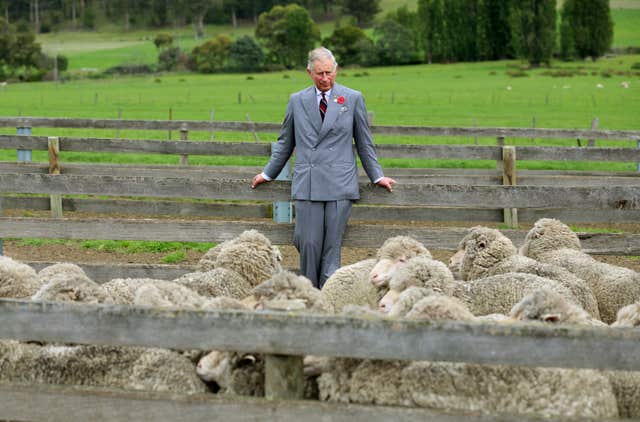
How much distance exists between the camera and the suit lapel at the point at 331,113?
5.72 metres

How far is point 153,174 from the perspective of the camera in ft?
37.3

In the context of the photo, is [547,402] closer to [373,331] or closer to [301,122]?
[373,331]

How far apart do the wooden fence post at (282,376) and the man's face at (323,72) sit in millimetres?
2763

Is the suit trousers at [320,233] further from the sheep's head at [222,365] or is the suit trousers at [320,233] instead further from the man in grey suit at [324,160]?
the sheep's head at [222,365]

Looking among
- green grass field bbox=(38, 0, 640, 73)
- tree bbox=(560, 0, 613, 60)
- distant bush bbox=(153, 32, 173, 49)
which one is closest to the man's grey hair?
tree bbox=(560, 0, 613, 60)

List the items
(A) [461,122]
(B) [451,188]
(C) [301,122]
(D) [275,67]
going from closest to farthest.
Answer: (C) [301,122]
(B) [451,188]
(A) [461,122]
(D) [275,67]

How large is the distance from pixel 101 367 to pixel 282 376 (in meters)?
0.86

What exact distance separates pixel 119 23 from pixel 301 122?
157395mm

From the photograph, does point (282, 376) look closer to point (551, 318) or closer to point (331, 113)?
point (551, 318)

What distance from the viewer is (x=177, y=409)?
127 inches

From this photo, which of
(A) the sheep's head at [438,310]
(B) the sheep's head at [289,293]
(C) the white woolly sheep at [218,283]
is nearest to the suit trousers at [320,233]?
(C) the white woolly sheep at [218,283]

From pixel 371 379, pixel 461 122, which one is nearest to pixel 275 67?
pixel 461 122

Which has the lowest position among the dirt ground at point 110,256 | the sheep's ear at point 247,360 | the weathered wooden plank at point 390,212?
the dirt ground at point 110,256

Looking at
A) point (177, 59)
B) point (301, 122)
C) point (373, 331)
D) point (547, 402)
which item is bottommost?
point (547, 402)
